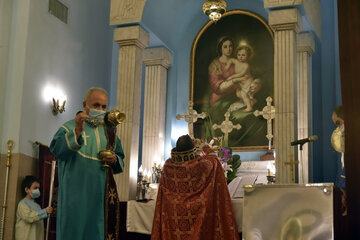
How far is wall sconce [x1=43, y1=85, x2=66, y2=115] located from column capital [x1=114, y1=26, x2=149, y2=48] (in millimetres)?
1947

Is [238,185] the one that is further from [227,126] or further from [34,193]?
[34,193]

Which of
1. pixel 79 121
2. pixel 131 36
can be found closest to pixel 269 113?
pixel 131 36

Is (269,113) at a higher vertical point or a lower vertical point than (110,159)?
higher

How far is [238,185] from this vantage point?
843 cm

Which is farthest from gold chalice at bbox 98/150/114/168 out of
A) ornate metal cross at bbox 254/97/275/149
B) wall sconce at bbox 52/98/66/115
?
wall sconce at bbox 52/98/66/115

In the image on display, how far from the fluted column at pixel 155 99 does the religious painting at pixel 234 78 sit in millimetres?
741

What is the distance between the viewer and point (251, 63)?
37.7 ft

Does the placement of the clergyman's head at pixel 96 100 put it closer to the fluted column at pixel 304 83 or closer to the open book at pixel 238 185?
the open book at pixel 238 185

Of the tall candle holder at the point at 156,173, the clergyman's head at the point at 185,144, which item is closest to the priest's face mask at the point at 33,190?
the tall candle holder at the point at 156,173

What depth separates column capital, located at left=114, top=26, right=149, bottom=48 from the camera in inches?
394

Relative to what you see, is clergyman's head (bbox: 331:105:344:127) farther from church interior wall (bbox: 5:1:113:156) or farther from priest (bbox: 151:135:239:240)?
church interior wall (bbox: 5:1:113:156)

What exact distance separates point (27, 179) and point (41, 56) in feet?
8.54

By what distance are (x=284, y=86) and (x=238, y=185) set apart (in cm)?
178

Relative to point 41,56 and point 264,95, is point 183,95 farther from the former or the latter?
point 41,56
